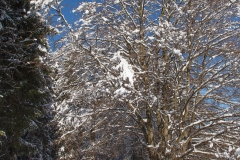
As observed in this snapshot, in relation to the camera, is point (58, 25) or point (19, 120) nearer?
point (58, 25)

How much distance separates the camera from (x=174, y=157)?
17.5 feet

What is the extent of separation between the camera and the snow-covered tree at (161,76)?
525 cm

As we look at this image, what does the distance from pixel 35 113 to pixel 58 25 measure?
2.70m

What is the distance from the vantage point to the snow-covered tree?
525 cm

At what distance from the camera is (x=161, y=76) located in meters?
Result: 5.56

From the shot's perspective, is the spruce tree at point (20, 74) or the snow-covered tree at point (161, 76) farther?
the spruce tree at point (20, 74)

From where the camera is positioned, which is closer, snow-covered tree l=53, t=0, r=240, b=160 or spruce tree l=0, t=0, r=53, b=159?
snow-covered tree l=53, t=0, r=240, b=160

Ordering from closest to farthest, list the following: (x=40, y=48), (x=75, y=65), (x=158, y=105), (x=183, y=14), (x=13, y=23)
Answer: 1. (x=158, y=105)
2. (x=183, y=14)
3. (x=13, y=23)
4. (x=75, y=65)
5. (x=40, y=48)

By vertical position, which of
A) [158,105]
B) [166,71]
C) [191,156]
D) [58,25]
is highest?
[58,25]

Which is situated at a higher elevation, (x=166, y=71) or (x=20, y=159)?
(x=166, y=71)

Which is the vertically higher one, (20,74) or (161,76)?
(20,74)

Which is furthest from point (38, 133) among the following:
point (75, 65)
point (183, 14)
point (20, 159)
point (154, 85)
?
point (183, 14)

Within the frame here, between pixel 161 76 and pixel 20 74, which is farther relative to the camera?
pixel 20 74

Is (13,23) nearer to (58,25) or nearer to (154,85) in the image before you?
(58,25)
